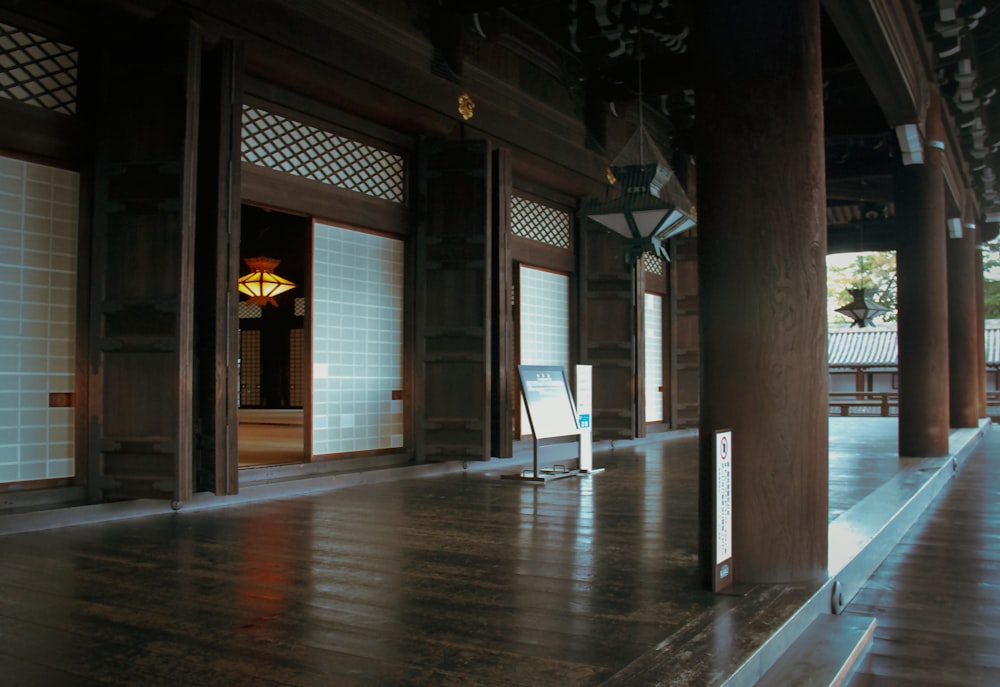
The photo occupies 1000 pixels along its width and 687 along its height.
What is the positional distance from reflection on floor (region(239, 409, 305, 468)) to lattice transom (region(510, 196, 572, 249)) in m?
2.98

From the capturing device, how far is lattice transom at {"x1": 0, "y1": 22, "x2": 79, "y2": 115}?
411 cm

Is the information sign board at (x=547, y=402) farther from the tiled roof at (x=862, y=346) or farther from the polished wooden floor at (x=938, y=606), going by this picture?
the tiled roof at (x=862, y=346)

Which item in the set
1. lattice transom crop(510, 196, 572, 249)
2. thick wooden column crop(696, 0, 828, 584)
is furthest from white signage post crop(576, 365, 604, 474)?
thick wooden column crop(696, 0, 828, 584)

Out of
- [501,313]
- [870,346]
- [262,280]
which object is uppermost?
[262,280]

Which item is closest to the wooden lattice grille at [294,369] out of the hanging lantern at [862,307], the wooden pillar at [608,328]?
the wooden pillar at [608,328]

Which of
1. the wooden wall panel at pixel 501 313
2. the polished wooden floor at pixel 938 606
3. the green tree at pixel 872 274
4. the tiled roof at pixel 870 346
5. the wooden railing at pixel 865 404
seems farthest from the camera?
the green tree at pixel 872 274

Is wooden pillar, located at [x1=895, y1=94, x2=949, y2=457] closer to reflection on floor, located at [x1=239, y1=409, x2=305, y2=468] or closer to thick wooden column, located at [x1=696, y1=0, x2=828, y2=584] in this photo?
thick wooden column, located at [x1=696, y1=0, x2=828, y2=584]

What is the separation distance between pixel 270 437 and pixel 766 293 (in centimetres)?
817

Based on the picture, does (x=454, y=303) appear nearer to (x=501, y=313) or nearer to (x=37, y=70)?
(x=501, y=313)

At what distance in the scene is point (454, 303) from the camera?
6.61 meters

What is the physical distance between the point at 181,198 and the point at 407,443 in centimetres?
298

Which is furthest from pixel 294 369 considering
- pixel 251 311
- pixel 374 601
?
pixel 374 601

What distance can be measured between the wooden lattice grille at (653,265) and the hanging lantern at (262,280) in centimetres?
484

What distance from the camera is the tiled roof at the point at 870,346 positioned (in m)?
19.8
